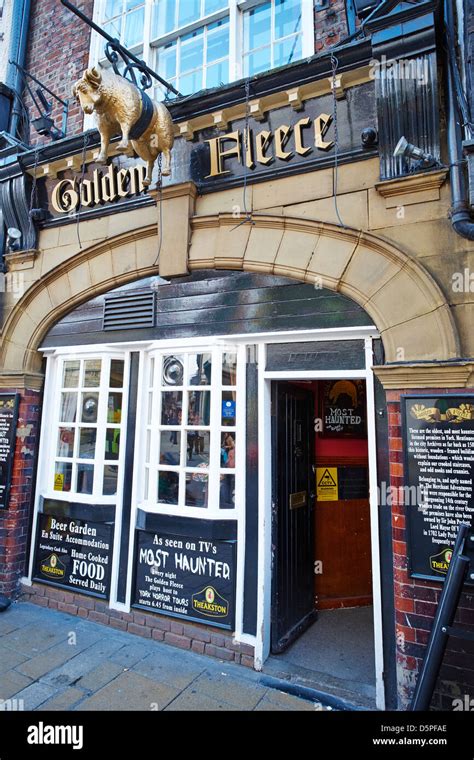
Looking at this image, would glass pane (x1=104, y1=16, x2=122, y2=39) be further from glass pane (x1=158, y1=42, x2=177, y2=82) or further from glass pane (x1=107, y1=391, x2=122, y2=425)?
glass pane (x1=107, y1=391, x2=122, y2=425)

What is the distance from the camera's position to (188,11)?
5.58 meters

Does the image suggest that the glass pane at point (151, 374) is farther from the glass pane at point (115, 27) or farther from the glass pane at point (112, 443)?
the glass pane at point (115, 27)

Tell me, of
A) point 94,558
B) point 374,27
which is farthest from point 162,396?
point 374,27

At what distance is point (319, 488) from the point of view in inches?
213

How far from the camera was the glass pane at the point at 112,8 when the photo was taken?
614 centimetres

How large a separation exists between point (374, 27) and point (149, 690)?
5757 mm

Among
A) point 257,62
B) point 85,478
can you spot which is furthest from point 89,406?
point 257,62

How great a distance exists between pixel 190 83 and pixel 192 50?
0.47 meters

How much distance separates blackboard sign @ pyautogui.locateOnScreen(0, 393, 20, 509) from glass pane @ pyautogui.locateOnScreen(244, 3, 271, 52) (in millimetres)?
4983

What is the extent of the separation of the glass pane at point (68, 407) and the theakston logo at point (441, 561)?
4088 mm

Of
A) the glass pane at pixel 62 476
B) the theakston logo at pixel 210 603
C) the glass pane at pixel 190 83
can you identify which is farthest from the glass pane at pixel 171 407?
→ the glass pane at pixel 190 83

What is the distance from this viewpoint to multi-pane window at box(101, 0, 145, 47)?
5.89 m

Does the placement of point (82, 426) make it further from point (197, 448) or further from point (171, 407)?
point (197, 448)
